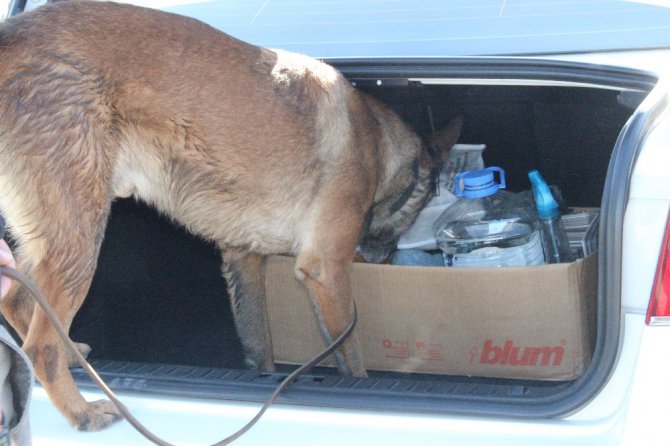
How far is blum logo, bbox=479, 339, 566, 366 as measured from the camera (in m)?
2.34

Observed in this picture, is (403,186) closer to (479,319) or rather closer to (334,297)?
(334,297)

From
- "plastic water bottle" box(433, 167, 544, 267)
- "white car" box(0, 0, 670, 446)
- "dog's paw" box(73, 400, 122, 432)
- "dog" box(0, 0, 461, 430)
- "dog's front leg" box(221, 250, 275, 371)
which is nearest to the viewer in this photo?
"white car" box(0, 0, 670, 446)

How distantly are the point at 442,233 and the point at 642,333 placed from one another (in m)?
1.35

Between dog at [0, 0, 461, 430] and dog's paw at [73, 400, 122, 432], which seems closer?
dog's paw at [73, 400, 122, 432]

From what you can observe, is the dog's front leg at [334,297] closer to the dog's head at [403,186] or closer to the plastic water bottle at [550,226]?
the dog's head at [403,186]

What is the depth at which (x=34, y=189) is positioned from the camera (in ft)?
7.05

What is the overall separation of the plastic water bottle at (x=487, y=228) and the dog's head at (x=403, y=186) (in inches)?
6.6

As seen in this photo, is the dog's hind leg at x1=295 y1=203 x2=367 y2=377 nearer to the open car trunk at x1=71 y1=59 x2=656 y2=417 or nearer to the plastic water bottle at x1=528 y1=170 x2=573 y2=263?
the open car trunk at x1=71 y1=59 x2=656 y2=417

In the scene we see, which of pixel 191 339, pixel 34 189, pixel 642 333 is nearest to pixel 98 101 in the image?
pixel 34 189

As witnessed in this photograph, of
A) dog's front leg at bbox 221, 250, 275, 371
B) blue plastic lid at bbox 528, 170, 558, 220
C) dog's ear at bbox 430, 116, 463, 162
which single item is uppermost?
dog's ear at bbox 430, 116, 463, 162

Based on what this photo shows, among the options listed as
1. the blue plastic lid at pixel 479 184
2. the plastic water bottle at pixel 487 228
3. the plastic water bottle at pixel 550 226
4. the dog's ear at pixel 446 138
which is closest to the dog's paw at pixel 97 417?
the plastic water bottle at pixel 487 228

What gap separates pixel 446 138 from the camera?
305cm

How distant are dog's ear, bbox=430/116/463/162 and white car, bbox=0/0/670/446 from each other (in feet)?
0.62

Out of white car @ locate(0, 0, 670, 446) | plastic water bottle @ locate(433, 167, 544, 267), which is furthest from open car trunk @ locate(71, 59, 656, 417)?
plastic water bottle @ locate(433, 167, 544, 267)
